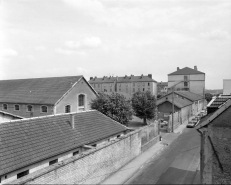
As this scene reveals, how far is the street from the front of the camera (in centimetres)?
1268

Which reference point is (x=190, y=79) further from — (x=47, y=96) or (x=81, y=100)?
(x=47, y=96)

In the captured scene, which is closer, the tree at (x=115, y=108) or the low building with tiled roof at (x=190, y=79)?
the tree at (x=115, y=108)

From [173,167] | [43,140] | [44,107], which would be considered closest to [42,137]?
[43,140]

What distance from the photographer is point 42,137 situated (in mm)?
12562

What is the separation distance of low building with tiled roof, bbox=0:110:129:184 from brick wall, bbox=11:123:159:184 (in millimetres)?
1706

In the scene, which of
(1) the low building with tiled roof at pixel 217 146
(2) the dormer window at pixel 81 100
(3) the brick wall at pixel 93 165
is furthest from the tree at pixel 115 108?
(1) the low building with tiled roof at pixel 217 146

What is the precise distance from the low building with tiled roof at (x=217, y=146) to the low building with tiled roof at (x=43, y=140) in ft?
27.7

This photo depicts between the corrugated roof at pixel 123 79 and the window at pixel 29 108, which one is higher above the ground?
the corrugated roof at pixel 123 79

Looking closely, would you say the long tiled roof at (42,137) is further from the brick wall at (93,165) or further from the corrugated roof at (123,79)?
the corrugated roof at (123,79)

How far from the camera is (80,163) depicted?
10945mm

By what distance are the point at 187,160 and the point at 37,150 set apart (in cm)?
1220

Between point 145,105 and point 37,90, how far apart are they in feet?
62.5

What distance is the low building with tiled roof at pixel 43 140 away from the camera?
10.1 meters

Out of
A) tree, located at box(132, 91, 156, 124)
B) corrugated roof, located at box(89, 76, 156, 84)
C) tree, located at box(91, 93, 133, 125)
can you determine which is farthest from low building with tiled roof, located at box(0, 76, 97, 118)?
corrugated roof, located at box(89, 76, 156, 84)
